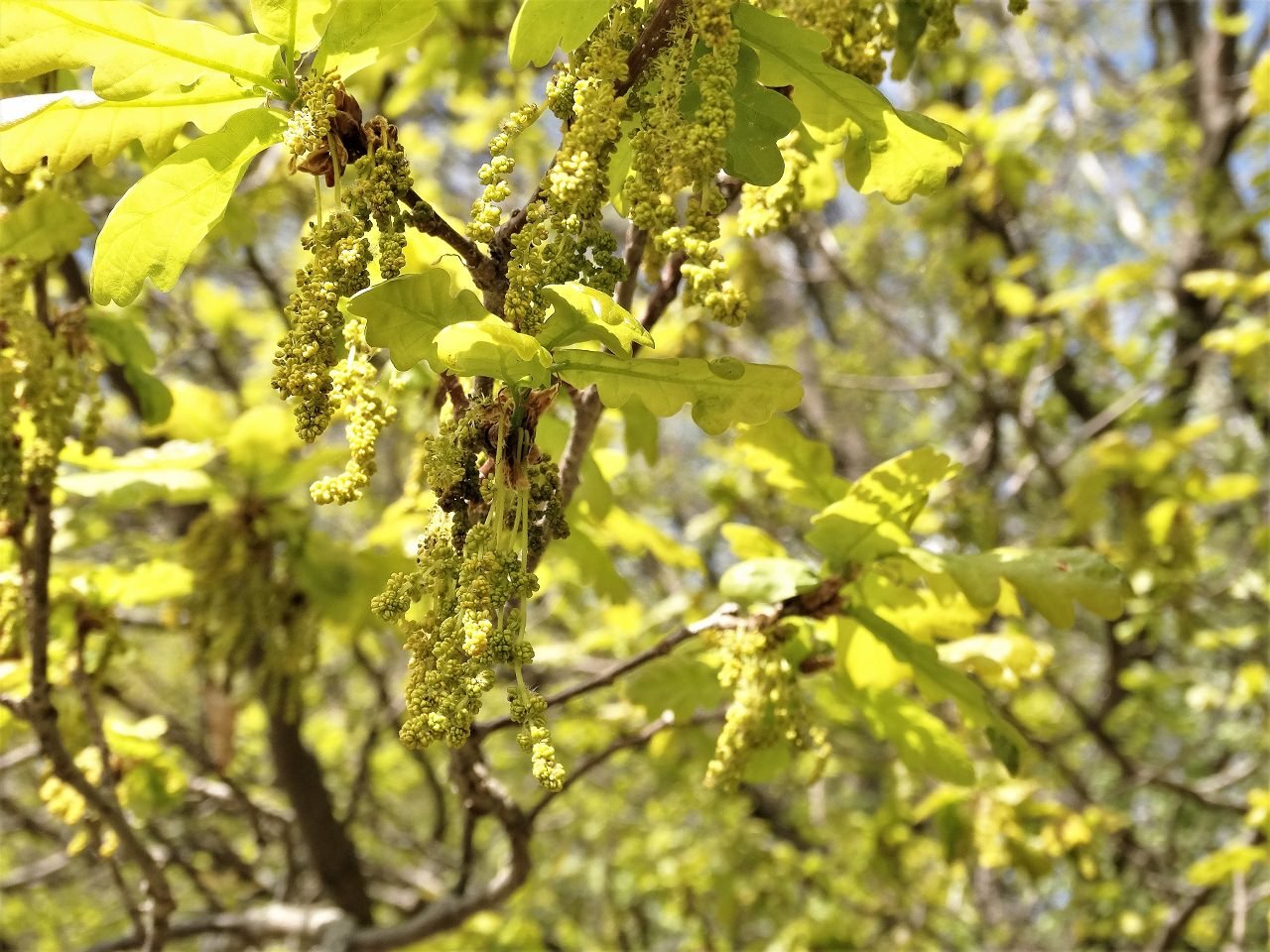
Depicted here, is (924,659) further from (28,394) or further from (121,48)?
(28,394)

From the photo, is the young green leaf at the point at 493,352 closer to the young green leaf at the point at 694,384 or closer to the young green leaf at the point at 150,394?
the young green leaf at the point at 694,384

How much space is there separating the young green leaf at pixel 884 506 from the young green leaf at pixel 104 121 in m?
0.90

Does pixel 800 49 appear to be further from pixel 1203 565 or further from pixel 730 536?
pixel 1203 565

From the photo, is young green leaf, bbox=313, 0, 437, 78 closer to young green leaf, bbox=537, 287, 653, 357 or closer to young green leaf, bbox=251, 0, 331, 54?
young green leaf, bbox=251, 0, 331, 54

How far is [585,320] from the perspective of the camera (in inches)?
36.7

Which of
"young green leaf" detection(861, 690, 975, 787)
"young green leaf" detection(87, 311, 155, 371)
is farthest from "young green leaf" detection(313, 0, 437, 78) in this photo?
"young green leaf" detection(861, 690, 975, 787)

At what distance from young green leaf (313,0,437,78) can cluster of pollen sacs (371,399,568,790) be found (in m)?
0.37

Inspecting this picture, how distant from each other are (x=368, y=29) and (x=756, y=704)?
0.94 m

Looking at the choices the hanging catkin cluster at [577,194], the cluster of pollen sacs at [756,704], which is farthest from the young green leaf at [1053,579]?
the hanging catkin cluster at [577,194]

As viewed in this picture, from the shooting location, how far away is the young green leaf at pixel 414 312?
938mm

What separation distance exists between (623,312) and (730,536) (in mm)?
1007

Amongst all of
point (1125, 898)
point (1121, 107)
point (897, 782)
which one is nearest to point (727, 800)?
point (897, 782)

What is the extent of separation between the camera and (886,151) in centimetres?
122

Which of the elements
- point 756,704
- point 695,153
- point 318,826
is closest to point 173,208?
point 695,153
